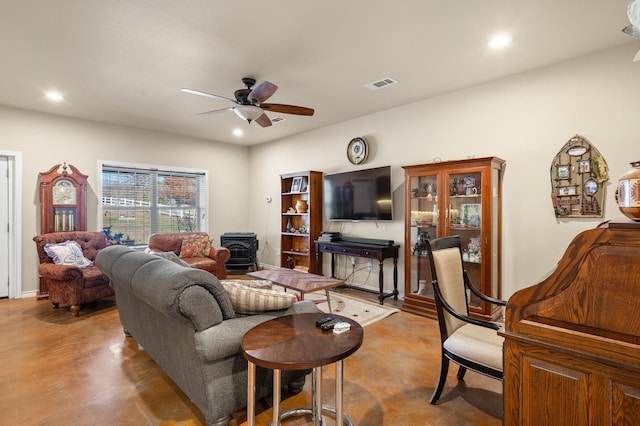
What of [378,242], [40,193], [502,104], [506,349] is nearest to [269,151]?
[378,242]

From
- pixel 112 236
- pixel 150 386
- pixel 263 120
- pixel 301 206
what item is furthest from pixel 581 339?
pixel 112 236

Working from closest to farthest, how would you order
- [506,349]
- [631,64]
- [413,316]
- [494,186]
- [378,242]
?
[506,349]
[631,64]
[494,186]
[413,316]
[378,242]

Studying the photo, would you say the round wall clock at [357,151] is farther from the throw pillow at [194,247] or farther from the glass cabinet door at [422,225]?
the throw pillow at [194,247]

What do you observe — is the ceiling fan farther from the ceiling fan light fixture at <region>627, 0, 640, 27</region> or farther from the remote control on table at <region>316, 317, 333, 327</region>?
the ceiling fan light fixture at <region>627, 0, 640, 27</region>

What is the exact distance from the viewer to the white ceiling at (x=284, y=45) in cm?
235

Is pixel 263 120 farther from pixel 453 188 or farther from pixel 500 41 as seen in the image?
pixel 500 41

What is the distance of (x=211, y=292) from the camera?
182 centimetres

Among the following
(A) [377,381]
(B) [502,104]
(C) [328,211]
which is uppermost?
(B) [502,104]

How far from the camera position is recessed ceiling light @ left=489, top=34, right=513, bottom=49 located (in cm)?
270

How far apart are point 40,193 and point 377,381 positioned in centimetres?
530

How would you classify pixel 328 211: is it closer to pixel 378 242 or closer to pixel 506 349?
pixel 378 242

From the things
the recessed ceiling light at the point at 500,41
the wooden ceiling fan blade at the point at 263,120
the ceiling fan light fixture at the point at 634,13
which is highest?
the recessed ceiling light at the point at 500,41

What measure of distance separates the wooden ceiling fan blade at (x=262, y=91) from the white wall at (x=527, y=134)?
2.13 m

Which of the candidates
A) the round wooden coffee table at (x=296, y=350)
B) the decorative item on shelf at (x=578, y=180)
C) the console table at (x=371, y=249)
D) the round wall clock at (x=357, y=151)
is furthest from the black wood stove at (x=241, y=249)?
the decorative item on shelf at (x=578, y=180)
